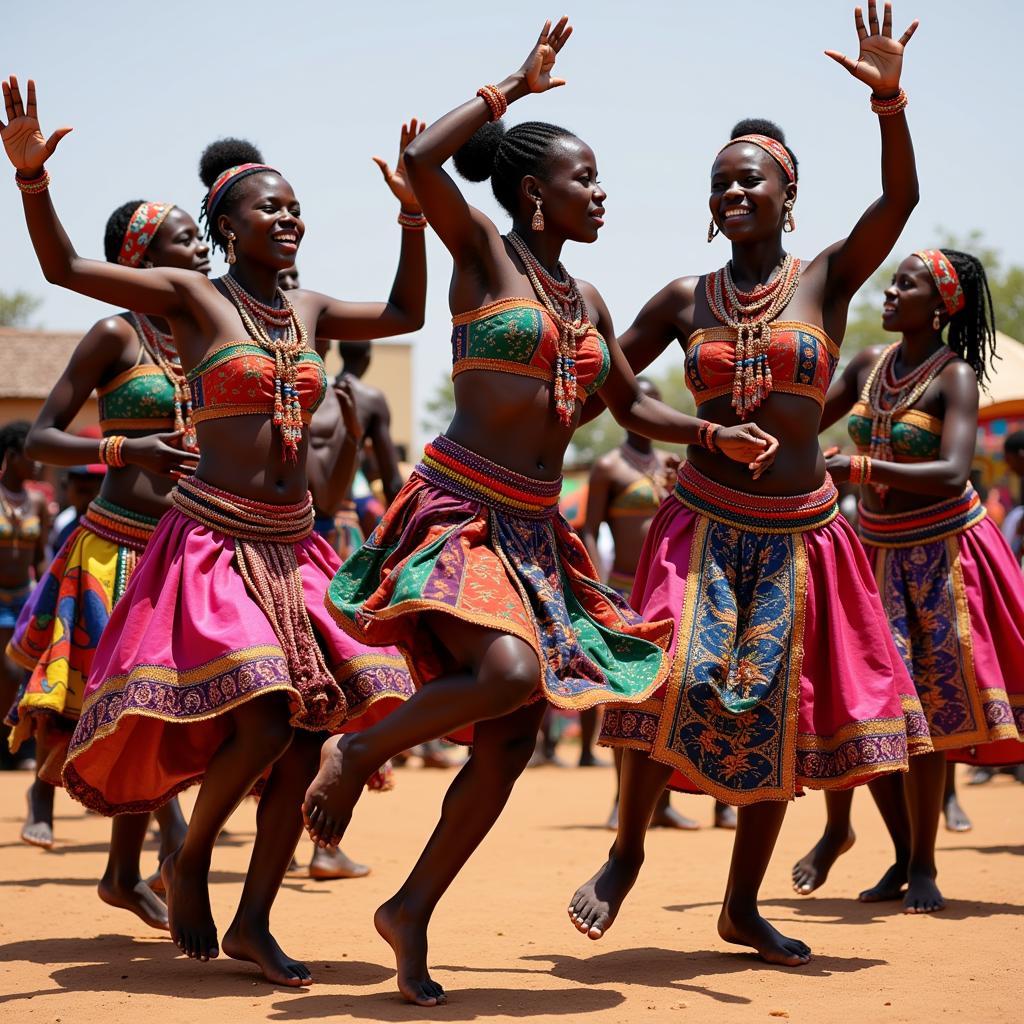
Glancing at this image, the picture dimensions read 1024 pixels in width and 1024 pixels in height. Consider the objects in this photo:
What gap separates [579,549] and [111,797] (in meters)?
1.79

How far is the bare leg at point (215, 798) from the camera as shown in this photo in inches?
193

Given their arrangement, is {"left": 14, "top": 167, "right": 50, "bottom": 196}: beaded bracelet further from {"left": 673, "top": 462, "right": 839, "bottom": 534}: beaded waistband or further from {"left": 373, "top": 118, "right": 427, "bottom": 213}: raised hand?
{"left": 673, "top": 462, "right": 839, "bottom": 534}: beaded waistband

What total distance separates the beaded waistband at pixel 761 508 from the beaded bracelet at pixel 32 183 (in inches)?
93.6

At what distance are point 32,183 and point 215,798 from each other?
6.59 ft

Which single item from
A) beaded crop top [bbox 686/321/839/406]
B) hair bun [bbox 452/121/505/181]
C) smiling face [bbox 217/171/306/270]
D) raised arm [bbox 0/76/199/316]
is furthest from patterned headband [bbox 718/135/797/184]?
raised arm [bbox 0/76/199/316]

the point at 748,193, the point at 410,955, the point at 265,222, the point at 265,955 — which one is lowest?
the point at 265,955

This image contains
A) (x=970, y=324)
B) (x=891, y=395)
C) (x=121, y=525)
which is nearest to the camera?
(x=121, y=525)

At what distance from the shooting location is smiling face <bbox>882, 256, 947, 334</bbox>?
686 cm

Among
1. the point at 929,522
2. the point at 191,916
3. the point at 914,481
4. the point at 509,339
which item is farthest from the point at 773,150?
the point at 191,916

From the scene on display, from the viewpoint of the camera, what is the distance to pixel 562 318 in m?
4.93

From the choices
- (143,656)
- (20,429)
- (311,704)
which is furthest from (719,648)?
(20,429)

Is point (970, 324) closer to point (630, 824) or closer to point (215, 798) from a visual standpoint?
point (630, 824)

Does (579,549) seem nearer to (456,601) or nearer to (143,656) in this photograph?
(456,601)

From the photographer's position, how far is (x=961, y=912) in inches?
250
